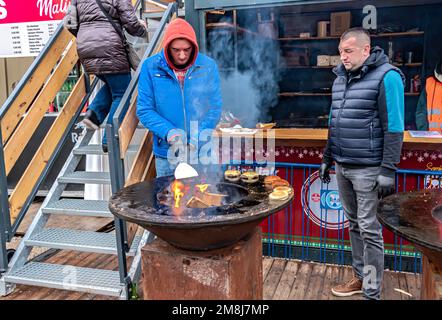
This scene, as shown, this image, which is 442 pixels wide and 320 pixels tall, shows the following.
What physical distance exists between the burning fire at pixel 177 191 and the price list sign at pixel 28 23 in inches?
153

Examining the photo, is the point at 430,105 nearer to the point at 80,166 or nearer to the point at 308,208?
the point at 308,208

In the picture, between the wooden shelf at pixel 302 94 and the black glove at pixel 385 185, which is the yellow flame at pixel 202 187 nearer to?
the black glove at pixel 385 185

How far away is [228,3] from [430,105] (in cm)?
340

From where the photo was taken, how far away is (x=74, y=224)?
6.34 meters

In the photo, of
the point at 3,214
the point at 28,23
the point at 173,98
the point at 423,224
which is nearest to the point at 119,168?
the point at 173,98

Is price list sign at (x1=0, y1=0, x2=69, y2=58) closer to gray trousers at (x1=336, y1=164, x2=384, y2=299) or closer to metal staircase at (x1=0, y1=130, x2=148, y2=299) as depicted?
metal staircase at (x1=0, y1=130, x2=148, y2=299)

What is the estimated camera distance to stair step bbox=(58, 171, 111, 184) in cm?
431

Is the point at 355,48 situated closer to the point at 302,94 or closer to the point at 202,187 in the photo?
the point at 202,187

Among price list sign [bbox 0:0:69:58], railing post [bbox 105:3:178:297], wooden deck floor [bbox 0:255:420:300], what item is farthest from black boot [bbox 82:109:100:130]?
price list sign [bbox 0:0:69:58]

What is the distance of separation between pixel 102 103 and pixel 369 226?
3.00 m

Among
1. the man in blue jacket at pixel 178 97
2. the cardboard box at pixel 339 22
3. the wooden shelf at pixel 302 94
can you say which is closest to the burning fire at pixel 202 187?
the man in blue jacket at pixel 178 97

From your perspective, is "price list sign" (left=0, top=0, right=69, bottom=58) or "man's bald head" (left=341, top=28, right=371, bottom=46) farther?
"price list sign" (left=0, top=0, right=69, bottom=58)
